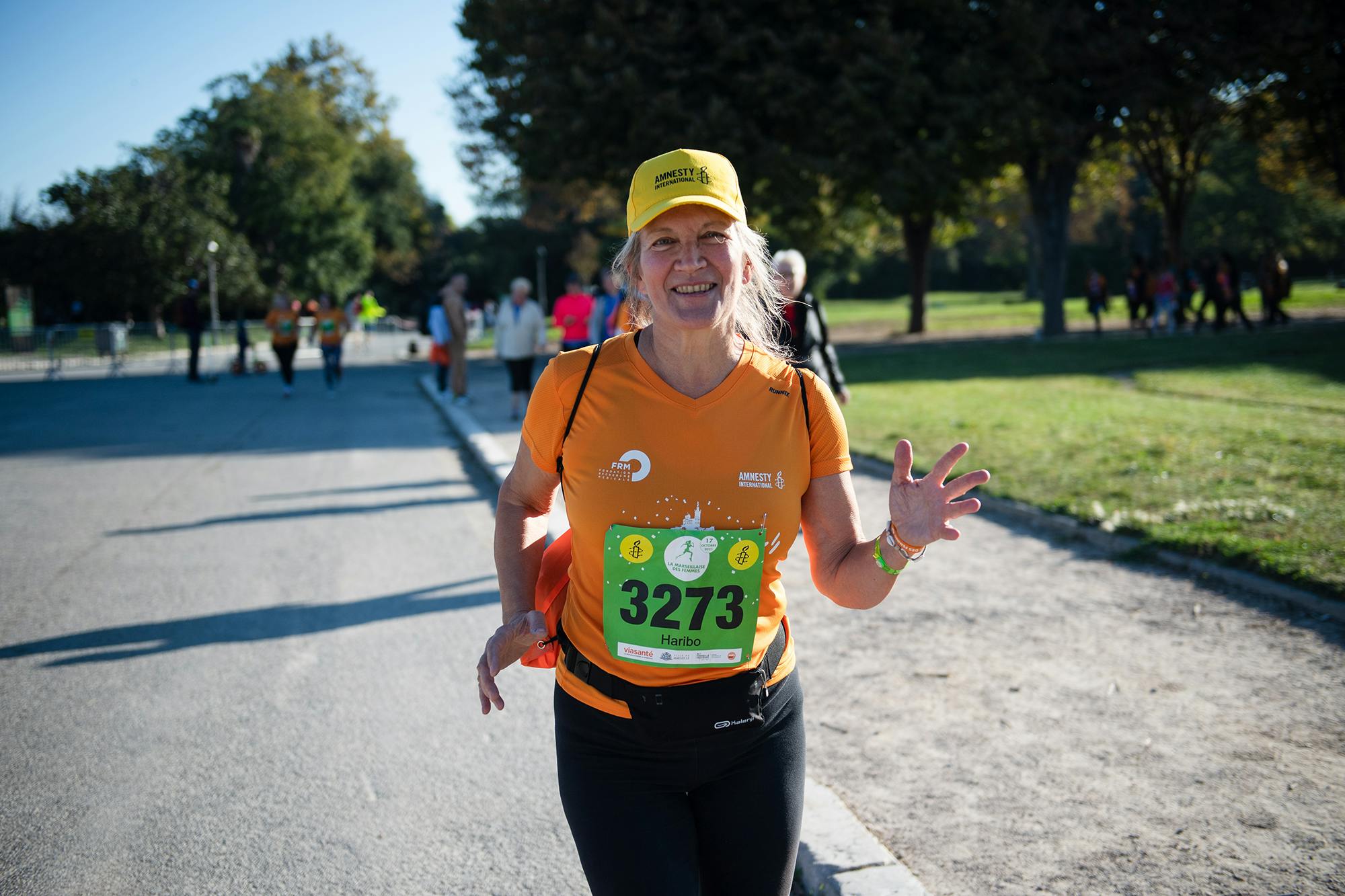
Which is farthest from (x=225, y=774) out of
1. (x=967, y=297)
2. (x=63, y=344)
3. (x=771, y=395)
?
(x=967, y=297)

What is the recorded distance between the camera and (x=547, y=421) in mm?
2387

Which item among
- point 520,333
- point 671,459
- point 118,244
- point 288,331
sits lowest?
point 671,459

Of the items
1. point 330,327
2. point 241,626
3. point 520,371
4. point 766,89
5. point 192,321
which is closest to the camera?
point 241,626

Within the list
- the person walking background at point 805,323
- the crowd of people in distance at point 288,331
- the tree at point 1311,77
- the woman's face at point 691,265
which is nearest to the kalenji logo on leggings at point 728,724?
the woman's face at point 691,265

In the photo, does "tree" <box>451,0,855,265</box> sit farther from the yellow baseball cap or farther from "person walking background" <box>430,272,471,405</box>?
the yellow baseball cap

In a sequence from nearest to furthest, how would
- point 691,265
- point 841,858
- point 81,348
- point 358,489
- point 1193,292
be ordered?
point 691,265
point 841,858
point 358,489
point 1193,292
point 81,348

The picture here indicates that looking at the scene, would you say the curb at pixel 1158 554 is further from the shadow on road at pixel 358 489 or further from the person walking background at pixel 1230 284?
the person walking background at pixel 1230 284

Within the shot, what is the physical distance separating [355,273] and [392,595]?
210 feet

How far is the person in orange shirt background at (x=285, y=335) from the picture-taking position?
69.4 ft

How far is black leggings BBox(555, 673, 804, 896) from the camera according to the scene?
2.14 metres

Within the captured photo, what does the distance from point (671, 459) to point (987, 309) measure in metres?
56.6

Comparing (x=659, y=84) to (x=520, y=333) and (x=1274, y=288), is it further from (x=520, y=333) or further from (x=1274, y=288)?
(x=1274, y=288)

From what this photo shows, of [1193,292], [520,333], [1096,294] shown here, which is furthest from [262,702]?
[1193,292]

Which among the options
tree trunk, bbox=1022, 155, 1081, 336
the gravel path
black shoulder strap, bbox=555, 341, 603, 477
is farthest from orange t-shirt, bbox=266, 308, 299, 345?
black shoulder strap, bbox=555, 341, 603, 477
